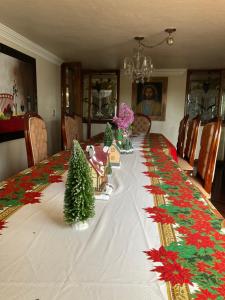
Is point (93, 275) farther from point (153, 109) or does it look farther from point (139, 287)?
point (153, 109)

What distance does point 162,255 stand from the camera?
60cm

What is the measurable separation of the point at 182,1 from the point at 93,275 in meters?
2.07

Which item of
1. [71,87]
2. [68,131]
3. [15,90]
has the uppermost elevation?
[71,87]

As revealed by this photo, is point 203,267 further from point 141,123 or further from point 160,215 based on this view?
point 141,123

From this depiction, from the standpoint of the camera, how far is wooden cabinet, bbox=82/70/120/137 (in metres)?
5.33

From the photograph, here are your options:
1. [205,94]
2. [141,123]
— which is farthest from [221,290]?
[205,94]

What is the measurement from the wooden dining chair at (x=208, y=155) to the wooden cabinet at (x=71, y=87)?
3.09 meters

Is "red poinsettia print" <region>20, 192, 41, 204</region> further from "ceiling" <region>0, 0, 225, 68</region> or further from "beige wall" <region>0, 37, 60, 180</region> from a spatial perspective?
"beige wall" <region>0, 37, 60, 180</region>

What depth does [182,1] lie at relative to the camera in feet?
5.99

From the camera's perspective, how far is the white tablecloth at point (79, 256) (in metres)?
0.47

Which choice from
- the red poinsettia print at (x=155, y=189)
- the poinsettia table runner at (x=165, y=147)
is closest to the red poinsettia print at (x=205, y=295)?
the red poinsettia print at (x=155, y=189)

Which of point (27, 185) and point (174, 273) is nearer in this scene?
point (174, 273)

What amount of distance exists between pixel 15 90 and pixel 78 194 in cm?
268

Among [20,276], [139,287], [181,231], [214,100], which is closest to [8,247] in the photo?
[20,276]
